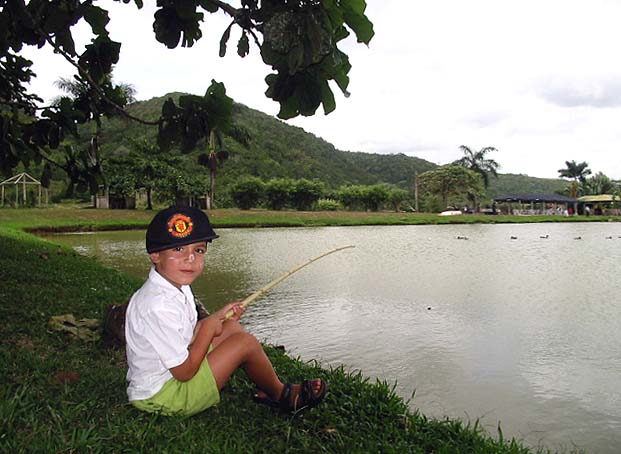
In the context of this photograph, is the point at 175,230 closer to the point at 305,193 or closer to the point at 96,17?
the point at 96,17

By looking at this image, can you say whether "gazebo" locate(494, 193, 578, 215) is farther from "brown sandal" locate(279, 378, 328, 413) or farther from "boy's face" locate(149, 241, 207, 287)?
"boy's face" locate(149, 241, 207, 287)

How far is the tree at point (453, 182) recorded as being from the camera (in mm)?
48938

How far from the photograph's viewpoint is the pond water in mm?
3262

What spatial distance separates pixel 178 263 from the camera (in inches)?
83.5

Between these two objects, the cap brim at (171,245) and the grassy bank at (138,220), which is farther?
the grassy bank at (138,220)

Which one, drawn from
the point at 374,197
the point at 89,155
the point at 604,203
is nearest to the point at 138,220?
the point at 374,197

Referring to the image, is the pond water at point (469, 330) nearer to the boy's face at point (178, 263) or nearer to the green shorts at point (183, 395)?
the green shorts at point (183, 395)

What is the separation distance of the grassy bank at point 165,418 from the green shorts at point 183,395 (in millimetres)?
45

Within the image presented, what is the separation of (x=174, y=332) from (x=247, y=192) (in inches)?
1352

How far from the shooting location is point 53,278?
584cm

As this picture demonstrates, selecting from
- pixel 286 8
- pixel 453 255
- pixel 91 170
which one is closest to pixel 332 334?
pixel 91 170

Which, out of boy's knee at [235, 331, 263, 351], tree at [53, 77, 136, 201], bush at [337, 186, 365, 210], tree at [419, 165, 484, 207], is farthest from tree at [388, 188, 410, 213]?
boy's knee at [235, 331, 263, 351]

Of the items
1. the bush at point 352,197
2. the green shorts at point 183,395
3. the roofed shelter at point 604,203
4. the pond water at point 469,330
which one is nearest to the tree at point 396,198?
the bush at point 352,197

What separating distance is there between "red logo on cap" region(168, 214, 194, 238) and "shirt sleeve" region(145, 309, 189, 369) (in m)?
0.31
